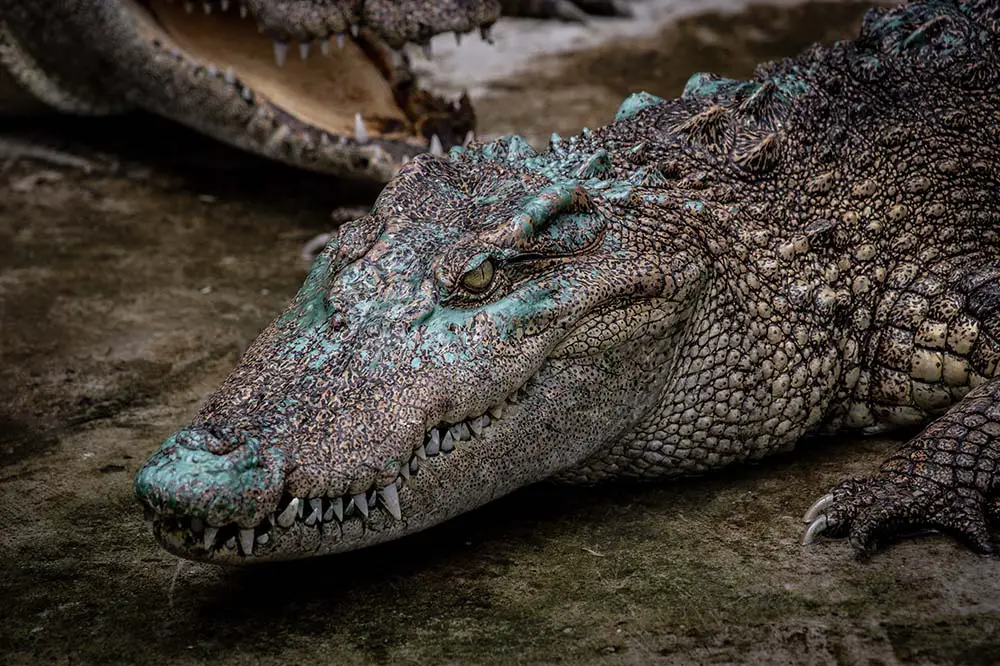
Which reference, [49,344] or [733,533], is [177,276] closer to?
[49,344]

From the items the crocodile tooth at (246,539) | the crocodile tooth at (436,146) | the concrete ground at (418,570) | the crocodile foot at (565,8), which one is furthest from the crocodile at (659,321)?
the crocodile foot at (565,8)

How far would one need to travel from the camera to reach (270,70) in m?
6.17

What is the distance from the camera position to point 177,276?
522 cm

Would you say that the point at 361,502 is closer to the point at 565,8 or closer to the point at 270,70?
the point at 270,70

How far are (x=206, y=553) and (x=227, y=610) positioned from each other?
0.30 metres

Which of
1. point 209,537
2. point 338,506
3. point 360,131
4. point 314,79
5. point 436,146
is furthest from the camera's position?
point 314,79

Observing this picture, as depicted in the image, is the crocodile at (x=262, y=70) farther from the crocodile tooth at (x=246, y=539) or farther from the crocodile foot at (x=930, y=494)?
the crocodile tooth at (x=246, y=539)

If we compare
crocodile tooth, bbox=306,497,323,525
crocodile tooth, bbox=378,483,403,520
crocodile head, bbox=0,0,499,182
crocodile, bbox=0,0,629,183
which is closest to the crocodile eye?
crocodile tooth, bbox=378,483,403,520

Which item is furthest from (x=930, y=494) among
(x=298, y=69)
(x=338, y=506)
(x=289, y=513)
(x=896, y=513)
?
(x=298, y=69)

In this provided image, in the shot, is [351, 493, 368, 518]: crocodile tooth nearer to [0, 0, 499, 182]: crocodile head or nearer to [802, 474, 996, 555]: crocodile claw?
[802, 474, 996, 555]: crocodile claw

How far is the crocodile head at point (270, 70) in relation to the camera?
5.51 m

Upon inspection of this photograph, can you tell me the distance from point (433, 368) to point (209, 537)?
655mm

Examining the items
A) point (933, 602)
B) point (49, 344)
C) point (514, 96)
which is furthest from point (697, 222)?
point (514, 96)

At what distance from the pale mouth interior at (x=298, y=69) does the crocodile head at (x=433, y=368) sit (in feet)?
8.23
